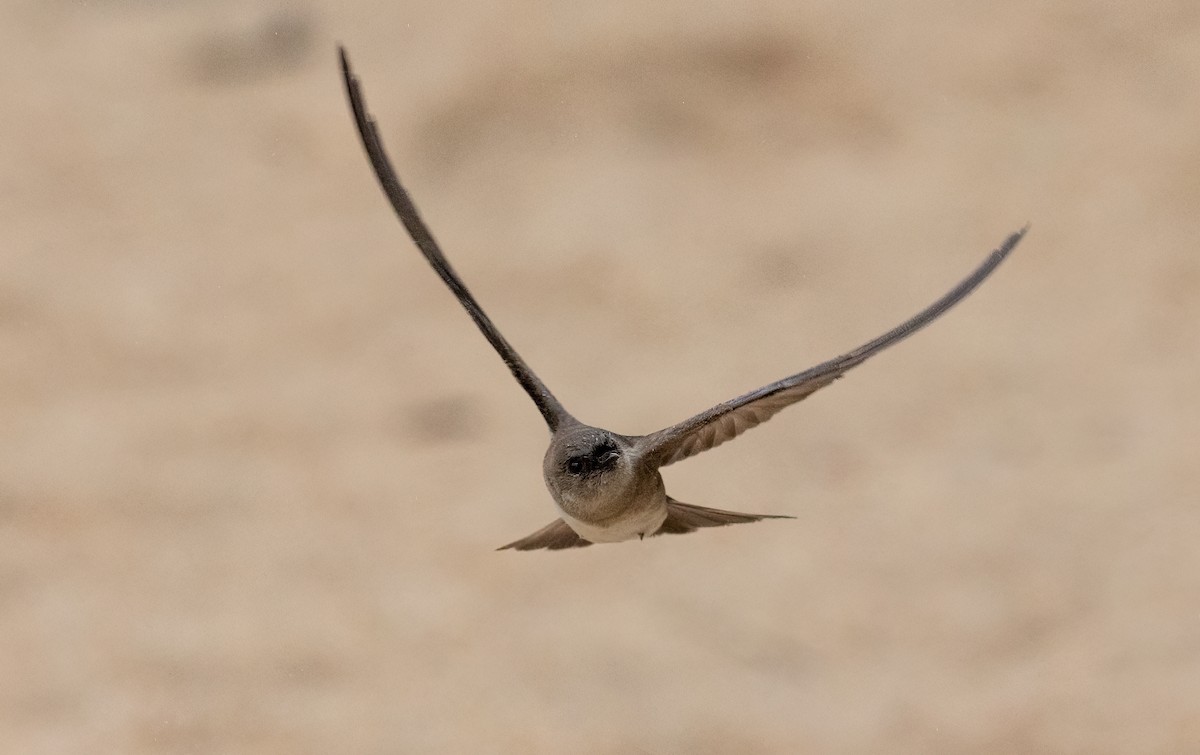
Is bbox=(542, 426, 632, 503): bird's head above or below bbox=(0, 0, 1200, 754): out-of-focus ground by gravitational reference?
below

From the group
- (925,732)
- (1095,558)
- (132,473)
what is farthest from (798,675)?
(132,473)

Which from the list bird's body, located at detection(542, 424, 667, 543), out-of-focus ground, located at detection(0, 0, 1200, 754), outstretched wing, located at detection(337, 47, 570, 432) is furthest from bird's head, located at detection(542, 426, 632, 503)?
out-of-focus ground, located at detection(0, 0, 1200, 754)

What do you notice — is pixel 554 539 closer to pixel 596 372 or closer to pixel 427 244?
pixel 427 244

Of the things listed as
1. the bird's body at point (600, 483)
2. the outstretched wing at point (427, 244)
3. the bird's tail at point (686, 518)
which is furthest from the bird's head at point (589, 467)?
the bird's tail at point (686, 518)

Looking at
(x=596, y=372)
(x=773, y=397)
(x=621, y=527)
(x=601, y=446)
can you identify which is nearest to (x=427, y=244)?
(x=601, y=446)

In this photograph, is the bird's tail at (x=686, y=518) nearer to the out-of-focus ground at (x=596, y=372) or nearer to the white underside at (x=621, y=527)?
the white underside at (x=621, y=527)

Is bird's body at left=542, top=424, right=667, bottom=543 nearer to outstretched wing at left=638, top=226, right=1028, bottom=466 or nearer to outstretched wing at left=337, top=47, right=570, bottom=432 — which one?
outstretched wing at left=638, top=226, right=1028, bottom=466
